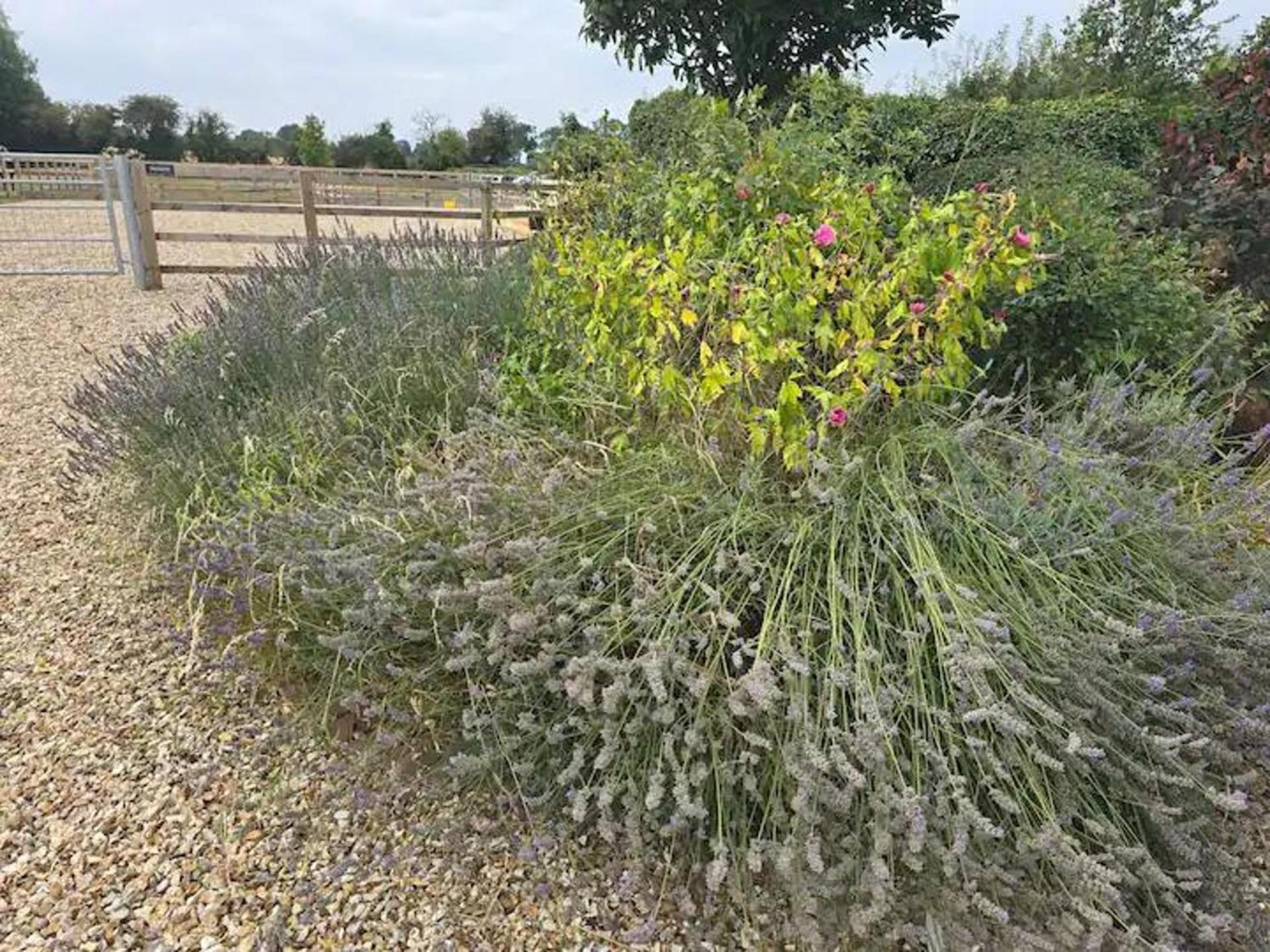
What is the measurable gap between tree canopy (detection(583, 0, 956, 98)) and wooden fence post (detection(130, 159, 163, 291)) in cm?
459

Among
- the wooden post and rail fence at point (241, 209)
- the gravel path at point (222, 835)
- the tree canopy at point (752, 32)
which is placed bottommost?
the gravel path at point (222, 835)

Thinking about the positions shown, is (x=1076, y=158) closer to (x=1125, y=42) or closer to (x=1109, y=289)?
(x=1109, y=289)

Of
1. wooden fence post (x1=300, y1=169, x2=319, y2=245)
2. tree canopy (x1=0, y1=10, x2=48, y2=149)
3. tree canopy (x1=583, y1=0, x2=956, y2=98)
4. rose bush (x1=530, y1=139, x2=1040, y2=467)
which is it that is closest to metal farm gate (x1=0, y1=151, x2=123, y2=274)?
wooden fence post (x1=300, y1=169, x2=319, y2=245)

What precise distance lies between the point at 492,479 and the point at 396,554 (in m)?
0.31

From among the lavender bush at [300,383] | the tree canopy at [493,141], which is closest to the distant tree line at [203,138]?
A: the tree canopy at [493,141]

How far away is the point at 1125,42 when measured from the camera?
10023mm

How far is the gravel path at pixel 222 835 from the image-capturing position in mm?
1567

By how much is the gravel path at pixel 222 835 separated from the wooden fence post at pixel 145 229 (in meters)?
6.74

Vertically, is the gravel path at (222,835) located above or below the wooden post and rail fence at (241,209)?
Answer: below

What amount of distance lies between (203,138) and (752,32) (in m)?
44.6

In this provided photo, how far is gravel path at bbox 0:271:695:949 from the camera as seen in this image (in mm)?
1567

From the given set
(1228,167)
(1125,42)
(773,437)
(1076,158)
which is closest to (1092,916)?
(773,437)

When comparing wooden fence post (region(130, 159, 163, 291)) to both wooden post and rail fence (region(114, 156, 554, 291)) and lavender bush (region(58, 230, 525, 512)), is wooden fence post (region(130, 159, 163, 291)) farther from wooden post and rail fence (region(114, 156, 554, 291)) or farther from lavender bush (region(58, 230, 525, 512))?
lavender bush (region(58, 230, 525, 512))

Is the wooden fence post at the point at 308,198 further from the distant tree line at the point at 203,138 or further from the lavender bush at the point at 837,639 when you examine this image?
the distant tree line at the point at 203,138
